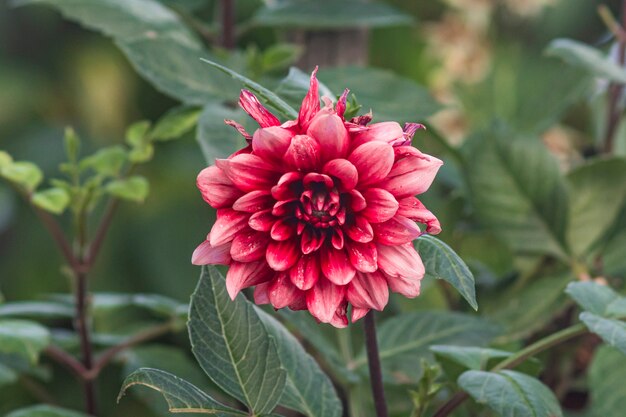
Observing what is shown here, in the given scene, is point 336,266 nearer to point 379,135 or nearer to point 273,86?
point 379,135

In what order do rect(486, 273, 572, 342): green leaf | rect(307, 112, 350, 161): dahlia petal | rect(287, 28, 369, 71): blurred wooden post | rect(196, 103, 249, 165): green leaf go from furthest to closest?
rect(287, 28, 369, 71): blurred wooden post, rect(486, 273, 572, 342): green leaf, rect(196, 103, 249, 165): green leaf, rect(307, 112, 350, 161): dahlia petal

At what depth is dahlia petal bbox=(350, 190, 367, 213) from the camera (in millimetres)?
267

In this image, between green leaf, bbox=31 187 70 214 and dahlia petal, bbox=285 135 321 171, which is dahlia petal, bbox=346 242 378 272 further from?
green leaf, bbox=31 187 70 214

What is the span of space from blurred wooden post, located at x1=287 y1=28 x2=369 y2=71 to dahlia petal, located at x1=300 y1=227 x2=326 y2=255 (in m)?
0.33

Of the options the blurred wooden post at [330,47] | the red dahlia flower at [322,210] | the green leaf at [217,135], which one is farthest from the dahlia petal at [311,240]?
the blurred wooden post at [330,47]

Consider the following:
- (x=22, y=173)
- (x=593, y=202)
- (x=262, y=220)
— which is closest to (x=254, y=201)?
(x=262, y=220)

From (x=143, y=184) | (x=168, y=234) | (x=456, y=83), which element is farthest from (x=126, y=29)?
(x=168, y=234)

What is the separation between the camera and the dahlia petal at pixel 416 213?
0.27 meters

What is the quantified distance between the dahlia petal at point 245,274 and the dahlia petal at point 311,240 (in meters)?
0.02

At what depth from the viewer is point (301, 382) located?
348 millimetres

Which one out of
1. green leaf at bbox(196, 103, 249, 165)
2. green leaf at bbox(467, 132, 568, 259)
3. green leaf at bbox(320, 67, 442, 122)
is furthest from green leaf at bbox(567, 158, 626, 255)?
green leaf at bbox(196, 103, 249, 165)

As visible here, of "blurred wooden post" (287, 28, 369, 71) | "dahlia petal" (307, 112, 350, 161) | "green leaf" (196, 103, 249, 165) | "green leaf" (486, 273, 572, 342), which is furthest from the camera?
"blurred wooden post" (287, 28, 369, 71)

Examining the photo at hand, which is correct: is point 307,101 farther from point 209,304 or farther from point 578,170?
point 578,170

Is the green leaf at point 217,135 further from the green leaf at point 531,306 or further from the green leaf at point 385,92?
the green leaf at point 531,306
